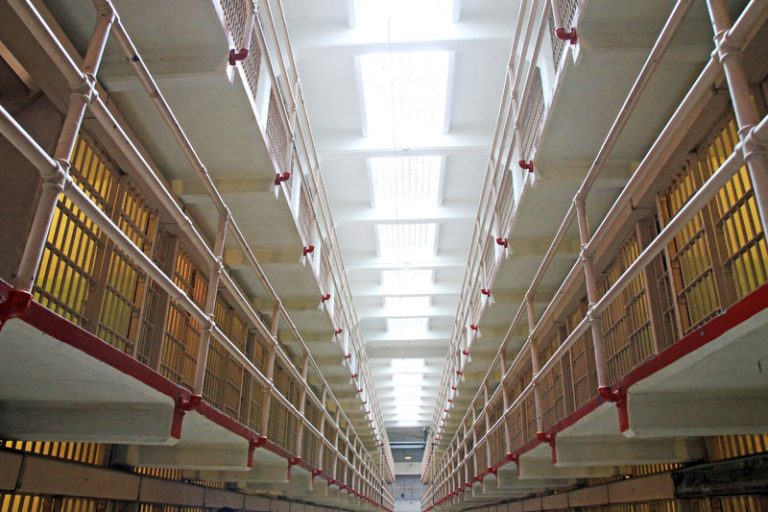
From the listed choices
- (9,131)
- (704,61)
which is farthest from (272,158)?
(9,131)

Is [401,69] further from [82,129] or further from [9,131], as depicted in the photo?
[9,131]

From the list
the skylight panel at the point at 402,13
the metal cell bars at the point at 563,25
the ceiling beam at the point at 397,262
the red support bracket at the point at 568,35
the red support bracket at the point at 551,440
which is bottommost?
the red support bracket at the point at 551,440

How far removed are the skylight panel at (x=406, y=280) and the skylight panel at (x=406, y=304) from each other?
2.83 feet

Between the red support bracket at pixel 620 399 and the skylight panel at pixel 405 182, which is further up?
the skylight panel at pixel 405 182

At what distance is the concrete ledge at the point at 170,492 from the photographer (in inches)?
234

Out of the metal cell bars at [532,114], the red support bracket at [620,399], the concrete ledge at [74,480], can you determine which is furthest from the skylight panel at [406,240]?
the red support bracket at [620,399]

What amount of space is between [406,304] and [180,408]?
11782 mm

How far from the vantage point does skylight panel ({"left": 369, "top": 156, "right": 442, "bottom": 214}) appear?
1028cm

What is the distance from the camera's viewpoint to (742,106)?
203cm

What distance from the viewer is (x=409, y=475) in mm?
35688

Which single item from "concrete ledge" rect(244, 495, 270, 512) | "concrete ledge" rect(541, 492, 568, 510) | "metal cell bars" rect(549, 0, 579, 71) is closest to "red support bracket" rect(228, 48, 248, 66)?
"metal cell bars" rect(549, 0, 579, 71)

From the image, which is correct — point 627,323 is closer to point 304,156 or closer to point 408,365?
point 304,156

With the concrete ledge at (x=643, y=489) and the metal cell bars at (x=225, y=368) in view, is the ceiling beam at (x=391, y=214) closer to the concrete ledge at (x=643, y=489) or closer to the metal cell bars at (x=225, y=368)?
the metal cell bars at (x=225, y=368)

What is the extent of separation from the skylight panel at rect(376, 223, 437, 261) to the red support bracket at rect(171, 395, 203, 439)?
833 centimetres
